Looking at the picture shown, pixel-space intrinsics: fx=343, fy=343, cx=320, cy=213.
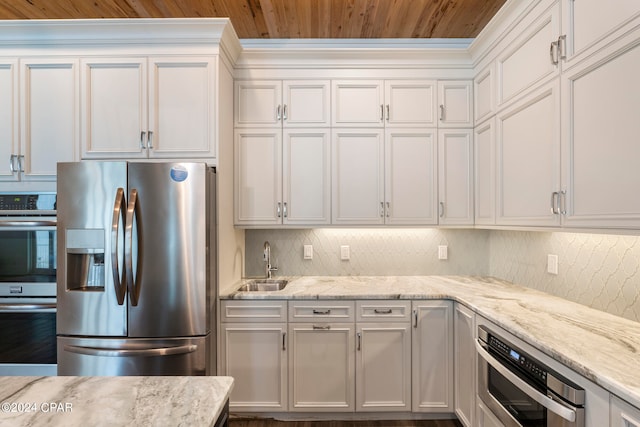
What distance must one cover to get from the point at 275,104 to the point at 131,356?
6.52ft

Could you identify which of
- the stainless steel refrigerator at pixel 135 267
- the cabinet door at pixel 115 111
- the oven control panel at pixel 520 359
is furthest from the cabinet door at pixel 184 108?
the oven control panel at pixel 520 359

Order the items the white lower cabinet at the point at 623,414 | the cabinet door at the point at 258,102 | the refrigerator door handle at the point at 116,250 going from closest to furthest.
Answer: the white lower cabinet at the point at 623,414, the refrigerator door handle at the point at 116,250, the cabinet door at the point at 258,102

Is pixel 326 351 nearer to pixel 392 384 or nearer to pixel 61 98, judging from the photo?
pixel 392 384

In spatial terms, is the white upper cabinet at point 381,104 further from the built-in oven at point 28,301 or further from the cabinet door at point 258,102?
the built-in oven at point 28,301

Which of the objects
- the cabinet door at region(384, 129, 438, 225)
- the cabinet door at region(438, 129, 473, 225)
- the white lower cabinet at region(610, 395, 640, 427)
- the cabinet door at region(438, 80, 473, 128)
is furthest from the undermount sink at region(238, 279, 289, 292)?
the white lower cabinet at region(610, 395, 640, 427)

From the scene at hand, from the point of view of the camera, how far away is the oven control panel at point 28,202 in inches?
87.4

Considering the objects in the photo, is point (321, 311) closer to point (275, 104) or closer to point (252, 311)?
point (252, 311)

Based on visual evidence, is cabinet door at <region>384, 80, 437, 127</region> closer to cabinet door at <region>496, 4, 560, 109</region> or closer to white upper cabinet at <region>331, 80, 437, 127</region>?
white upper cabinet at <region>331, 80, 437, 127</region>

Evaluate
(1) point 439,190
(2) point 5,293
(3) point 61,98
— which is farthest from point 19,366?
(1) point 439,190

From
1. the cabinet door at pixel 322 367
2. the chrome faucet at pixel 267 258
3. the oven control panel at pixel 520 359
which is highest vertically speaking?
the chrome faucet at pixel 267 258

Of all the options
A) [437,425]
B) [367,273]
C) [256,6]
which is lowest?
[437,425]

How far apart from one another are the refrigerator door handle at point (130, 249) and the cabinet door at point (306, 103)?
1239 mm

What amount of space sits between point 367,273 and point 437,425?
3.94ft

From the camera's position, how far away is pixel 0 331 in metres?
2.14
